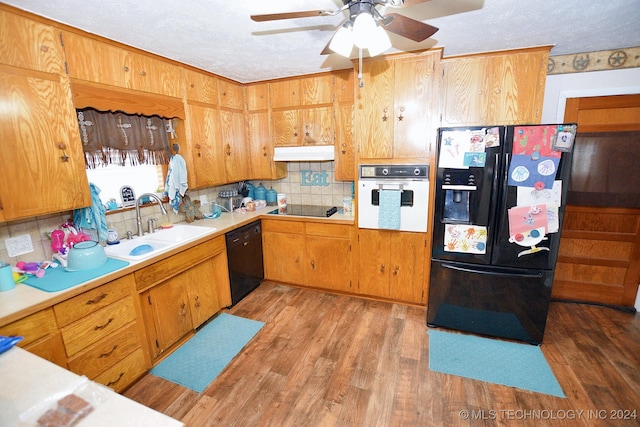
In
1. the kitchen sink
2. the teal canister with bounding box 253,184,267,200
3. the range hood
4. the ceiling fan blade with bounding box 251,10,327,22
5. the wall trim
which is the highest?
the wall trim

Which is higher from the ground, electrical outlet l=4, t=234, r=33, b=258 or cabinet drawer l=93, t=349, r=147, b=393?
electrical outlet l=4, t=234, r=33, b=258

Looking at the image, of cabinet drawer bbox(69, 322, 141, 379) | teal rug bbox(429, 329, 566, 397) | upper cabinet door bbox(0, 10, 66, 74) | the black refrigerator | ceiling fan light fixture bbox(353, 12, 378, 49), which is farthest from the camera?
the black refrigerator

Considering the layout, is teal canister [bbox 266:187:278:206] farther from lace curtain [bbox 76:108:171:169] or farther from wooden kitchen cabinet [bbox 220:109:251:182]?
lace curtain [bbox 76:108:171:169]

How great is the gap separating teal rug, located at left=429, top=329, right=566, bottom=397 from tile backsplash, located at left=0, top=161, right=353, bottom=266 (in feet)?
6.01

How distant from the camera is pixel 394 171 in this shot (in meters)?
2.61

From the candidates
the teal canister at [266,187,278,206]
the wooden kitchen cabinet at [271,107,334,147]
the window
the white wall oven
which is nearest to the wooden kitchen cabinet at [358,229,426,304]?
the white wall oven

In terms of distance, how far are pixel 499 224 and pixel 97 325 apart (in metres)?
2.80

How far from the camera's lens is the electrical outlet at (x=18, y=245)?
69.6 inches

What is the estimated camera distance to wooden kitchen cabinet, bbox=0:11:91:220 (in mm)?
1529

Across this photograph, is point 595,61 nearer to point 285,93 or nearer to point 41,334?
point 285,93

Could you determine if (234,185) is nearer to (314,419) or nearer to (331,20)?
(331,20)

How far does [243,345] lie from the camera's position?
233 centimetres

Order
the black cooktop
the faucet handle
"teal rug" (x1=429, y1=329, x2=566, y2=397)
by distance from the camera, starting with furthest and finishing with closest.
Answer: the black cooktop < the faucet handle < "teal rug" (x1=429, y1=329, x2=566, y2=397)

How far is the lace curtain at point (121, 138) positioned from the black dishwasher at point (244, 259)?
992 millimetres
